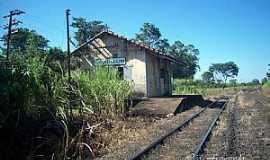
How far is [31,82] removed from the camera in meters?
7.62

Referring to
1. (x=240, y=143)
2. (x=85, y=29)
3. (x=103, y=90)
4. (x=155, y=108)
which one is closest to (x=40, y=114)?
(x=103, y=90)

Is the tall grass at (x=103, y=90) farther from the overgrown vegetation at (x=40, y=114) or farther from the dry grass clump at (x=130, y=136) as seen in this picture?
the dry grass clump at (x=130, y=136)

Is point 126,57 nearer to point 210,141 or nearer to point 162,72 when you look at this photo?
point 162,72

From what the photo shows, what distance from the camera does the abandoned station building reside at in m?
20.2

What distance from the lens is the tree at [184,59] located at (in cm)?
6456

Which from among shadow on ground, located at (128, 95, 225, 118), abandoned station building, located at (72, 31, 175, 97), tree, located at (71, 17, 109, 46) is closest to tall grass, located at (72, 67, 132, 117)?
shadow on ground, located at (128, 95, 225, 118)

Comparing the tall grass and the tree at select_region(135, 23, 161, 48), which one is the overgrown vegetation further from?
the tree at select_region(135, 23, 161, 48)

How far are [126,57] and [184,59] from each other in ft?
178

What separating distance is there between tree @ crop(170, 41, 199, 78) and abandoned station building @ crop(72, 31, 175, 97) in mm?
41664

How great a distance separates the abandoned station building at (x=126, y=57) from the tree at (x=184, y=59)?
4166 cm

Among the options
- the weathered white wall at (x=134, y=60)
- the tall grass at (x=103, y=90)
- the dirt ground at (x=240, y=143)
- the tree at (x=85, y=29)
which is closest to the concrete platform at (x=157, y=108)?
the weathered white wall at (x=134, y=60)

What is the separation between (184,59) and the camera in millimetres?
73250

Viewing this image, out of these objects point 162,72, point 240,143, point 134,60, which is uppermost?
point 134,60

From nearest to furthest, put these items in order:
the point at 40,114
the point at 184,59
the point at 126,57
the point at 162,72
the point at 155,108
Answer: the point at 40,114
the point at 155,108
the point at 126,57
the point at 162,72
the point at 184,59
